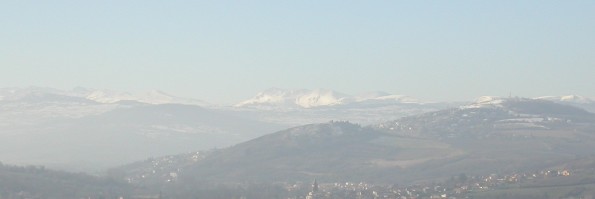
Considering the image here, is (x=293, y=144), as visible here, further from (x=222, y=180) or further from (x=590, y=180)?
(x=590, y=180)

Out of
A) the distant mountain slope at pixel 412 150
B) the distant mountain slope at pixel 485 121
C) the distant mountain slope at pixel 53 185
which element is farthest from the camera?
the distant mountain slope at pixel 485 121

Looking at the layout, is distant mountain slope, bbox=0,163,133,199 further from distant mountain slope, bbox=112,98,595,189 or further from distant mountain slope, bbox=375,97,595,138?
distant mountain slope, bbox=375,97,595,138

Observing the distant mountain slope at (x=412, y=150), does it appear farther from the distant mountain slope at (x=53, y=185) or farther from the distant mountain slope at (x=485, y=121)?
the distant mountain slope at (x=53, y=185)

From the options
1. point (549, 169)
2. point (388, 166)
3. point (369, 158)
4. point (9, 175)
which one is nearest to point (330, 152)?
point (369, 158)

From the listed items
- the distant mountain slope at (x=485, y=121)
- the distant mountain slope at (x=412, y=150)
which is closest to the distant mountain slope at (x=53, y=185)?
the distant mountain slope at (x=412, y=150)

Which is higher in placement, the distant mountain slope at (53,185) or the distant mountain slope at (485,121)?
the distant mountain slope at (485,121)

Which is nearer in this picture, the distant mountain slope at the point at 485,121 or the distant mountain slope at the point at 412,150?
the distant mountain slope at the point at 412,150

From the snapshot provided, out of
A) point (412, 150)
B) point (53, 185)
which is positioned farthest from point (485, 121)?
point (53, 185)

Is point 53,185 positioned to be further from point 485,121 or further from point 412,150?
Result: point 485,121

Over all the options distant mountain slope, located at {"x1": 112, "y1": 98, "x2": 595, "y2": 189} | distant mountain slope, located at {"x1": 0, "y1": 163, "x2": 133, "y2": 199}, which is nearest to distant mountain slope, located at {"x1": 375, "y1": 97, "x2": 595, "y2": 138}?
distant mountain slope, located at {"x1": 112, "y1": 98, "x2": 595, "y2": 189}

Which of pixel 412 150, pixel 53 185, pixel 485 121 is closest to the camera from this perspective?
pixel 53 185

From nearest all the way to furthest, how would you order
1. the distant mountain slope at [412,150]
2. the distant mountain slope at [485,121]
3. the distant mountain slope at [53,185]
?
1. the distant mountain slope at [53,185]
2. the distant mountain slope at [412,150]
3. the distant mountain slope at [485,121]
